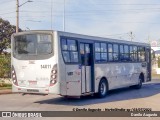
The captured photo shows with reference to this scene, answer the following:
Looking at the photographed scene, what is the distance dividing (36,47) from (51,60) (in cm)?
104

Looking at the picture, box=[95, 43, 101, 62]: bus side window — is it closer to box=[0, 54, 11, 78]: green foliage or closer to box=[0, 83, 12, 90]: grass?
box=[0, 83, 12, 90]: grass

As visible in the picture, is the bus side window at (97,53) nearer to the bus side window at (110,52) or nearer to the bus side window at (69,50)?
the bus side window at (110,52)

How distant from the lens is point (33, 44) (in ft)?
50.3

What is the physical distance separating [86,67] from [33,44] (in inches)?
116

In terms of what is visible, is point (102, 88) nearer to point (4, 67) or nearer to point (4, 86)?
point (4, 67)

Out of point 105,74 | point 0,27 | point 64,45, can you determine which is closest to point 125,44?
point 105,74

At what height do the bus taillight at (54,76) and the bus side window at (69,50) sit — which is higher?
the bus side window at (69,50)

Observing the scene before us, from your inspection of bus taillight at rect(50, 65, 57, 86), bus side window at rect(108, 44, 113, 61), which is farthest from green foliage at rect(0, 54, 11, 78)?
bus taillight at rect(50, 65, 57, 86)

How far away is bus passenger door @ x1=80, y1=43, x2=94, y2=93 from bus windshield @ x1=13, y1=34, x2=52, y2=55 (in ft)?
6.84

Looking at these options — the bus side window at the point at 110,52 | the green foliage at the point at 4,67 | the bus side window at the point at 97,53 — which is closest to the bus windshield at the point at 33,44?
the bus side window at the point at 97,53

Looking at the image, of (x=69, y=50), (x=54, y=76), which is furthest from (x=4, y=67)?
(x=54, y=76)

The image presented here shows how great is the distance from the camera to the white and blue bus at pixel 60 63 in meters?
14.7

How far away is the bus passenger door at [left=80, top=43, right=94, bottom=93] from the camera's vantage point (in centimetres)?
1644

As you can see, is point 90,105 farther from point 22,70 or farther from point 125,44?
point 125,44
